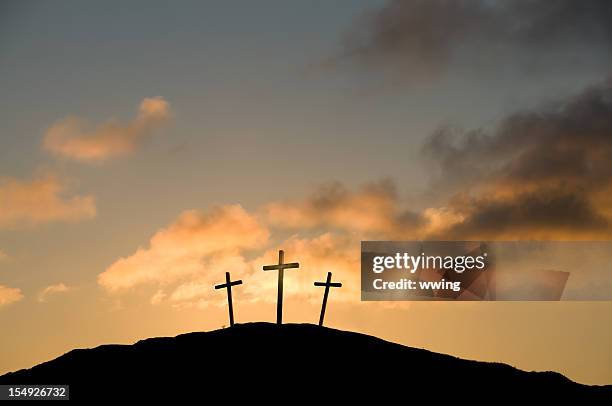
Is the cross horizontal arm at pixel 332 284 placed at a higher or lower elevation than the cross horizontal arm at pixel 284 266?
lower

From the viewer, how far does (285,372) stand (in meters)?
47.9

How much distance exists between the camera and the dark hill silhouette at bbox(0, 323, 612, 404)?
151 feet

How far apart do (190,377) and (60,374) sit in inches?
343

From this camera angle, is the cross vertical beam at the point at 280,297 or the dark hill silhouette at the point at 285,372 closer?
the dark hill silhouette at the point at 285,372

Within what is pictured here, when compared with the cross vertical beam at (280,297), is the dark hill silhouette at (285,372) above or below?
below

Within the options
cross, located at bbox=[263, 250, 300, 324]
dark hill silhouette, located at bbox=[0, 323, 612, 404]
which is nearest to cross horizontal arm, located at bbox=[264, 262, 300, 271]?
cross, located at bbox=[263, 250, 300, 324]

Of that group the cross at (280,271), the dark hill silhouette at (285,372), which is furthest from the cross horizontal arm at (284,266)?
the dark hill silhouette at (285,372)

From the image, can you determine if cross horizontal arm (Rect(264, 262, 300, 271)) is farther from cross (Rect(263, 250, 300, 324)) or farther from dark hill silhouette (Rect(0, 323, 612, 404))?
dark hill silhouette (Rect(0, 323, 612, 404))

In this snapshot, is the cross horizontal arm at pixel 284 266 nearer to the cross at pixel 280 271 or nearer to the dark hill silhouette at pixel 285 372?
the cross at pixel 280 271

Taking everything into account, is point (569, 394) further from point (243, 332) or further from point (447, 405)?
point (243, 332)

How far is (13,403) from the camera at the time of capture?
1762 inches

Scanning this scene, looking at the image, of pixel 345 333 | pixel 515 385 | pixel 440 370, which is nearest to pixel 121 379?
pixel 345 333

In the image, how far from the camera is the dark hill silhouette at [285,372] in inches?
1815

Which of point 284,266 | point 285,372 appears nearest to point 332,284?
point 284,266
